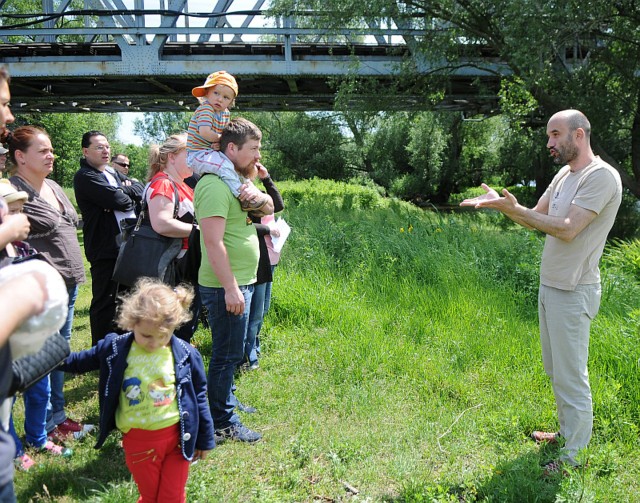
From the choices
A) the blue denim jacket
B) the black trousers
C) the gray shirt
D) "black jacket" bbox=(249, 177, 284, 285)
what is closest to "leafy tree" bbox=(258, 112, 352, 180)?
"black jacket" bbox=(249, 177, 284, 285)

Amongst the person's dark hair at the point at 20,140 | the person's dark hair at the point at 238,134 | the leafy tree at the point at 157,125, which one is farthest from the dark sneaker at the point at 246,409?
the leafy tree at the point at 157,125

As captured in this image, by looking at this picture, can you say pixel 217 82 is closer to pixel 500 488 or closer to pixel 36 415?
pixel 36 415

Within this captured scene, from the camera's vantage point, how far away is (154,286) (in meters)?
2.64

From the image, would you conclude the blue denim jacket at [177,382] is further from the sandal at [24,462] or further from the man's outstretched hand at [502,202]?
the man's outstretched hand at [502,202]

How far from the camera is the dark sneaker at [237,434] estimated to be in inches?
143

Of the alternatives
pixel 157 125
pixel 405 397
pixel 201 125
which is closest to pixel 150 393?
pixel 201 125

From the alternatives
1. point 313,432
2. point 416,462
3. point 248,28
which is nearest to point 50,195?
point 313,432

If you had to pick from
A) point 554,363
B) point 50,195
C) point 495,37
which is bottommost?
point 554,363

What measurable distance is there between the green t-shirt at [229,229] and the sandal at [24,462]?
1.47 m

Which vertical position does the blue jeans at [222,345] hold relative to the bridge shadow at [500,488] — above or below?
above

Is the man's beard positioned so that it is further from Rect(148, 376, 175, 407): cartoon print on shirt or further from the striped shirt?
Rect(148, 376, 175, 407): cartoon print on shirt

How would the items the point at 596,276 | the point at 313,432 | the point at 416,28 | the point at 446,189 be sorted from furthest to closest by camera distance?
the point at 446,189
the point at 416,28
the point at 313,432
the point at 596,276

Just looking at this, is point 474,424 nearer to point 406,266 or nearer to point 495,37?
point 406,266

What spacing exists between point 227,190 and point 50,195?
1403 millimetres
